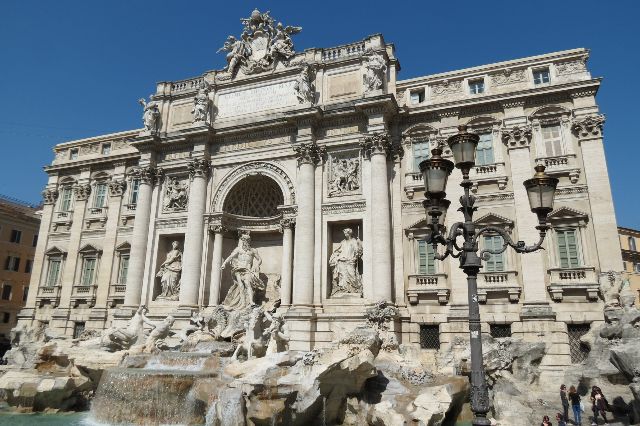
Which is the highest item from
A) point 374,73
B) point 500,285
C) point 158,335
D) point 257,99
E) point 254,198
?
point 257,99

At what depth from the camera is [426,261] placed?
780 inches

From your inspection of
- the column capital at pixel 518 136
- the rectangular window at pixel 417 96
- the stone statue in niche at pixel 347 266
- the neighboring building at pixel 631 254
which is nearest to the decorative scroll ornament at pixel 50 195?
the stone statue in niche at pixel 347 266

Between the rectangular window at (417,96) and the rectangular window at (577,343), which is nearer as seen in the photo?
the rectangular window at (577,343)

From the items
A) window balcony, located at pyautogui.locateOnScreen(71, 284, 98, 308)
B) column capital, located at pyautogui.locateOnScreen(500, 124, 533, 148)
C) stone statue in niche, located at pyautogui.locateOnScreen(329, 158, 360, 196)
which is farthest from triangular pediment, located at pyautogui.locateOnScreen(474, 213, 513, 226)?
window balcony, located at pyautogui.locateOnScreen(71, 284, 98, 308)

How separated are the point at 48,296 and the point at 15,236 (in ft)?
48.0

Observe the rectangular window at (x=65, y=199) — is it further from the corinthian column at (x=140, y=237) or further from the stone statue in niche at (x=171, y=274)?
the stone statue in niche at (x=171, y=274)

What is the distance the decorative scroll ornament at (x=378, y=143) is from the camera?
20.6 metres

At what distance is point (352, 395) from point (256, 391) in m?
3.22

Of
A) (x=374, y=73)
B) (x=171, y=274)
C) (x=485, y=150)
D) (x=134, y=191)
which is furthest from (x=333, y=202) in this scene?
(x=134, y=191)

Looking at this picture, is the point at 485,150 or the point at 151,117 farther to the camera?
the point at 151,117

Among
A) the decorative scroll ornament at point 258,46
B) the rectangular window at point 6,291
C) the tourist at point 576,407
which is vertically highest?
the decorative scroll ornament at point 258,46

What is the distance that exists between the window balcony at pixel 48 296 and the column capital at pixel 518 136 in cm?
2483

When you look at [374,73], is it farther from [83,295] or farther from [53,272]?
[53,272]

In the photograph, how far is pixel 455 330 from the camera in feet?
61.0
